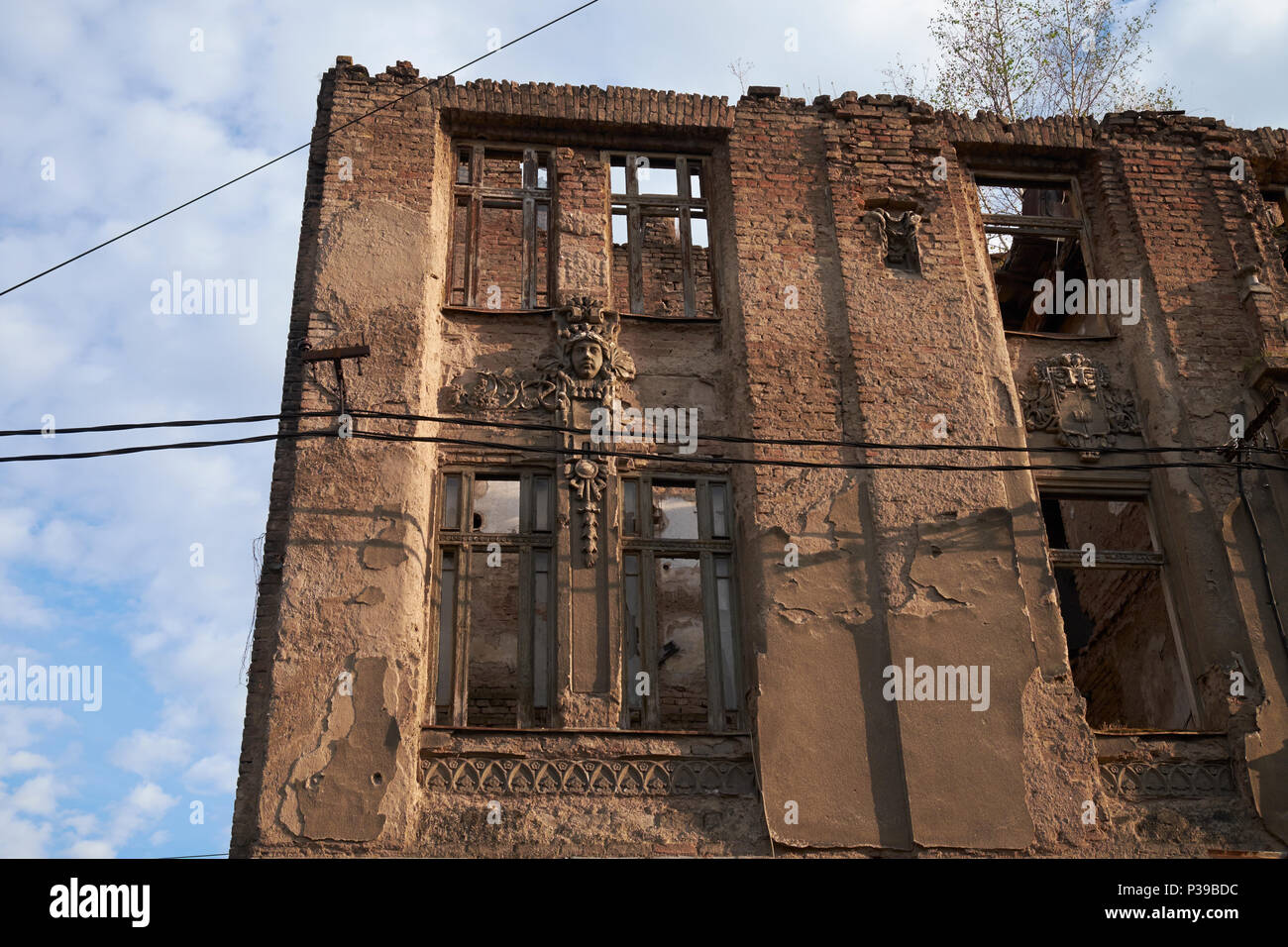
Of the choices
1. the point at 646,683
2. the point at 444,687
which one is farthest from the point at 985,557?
the point at 444,687

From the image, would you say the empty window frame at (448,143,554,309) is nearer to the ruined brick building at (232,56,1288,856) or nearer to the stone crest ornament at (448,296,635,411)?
the ruined brick building at (232,56,1288,856)

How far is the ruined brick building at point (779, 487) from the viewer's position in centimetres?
885

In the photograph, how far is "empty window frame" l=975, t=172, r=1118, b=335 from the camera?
12062 mm

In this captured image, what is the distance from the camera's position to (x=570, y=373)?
10492 mm

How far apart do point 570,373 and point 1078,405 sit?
4001 mm

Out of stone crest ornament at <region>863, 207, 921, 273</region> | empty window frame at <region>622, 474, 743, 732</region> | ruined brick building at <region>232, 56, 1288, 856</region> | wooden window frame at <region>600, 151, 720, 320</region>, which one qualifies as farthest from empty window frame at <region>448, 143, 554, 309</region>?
stone crest ornament at <region>863, 207, 921, 273</region>

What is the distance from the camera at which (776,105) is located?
475 inches

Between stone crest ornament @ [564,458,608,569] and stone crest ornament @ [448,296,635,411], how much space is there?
0.53 metres

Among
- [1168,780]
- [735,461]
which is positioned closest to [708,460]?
[735,461]

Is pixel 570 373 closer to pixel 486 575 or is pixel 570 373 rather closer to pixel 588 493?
pixel 588 493

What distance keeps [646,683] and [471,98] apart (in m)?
5.35

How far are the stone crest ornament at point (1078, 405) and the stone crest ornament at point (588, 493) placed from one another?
11.2ft
